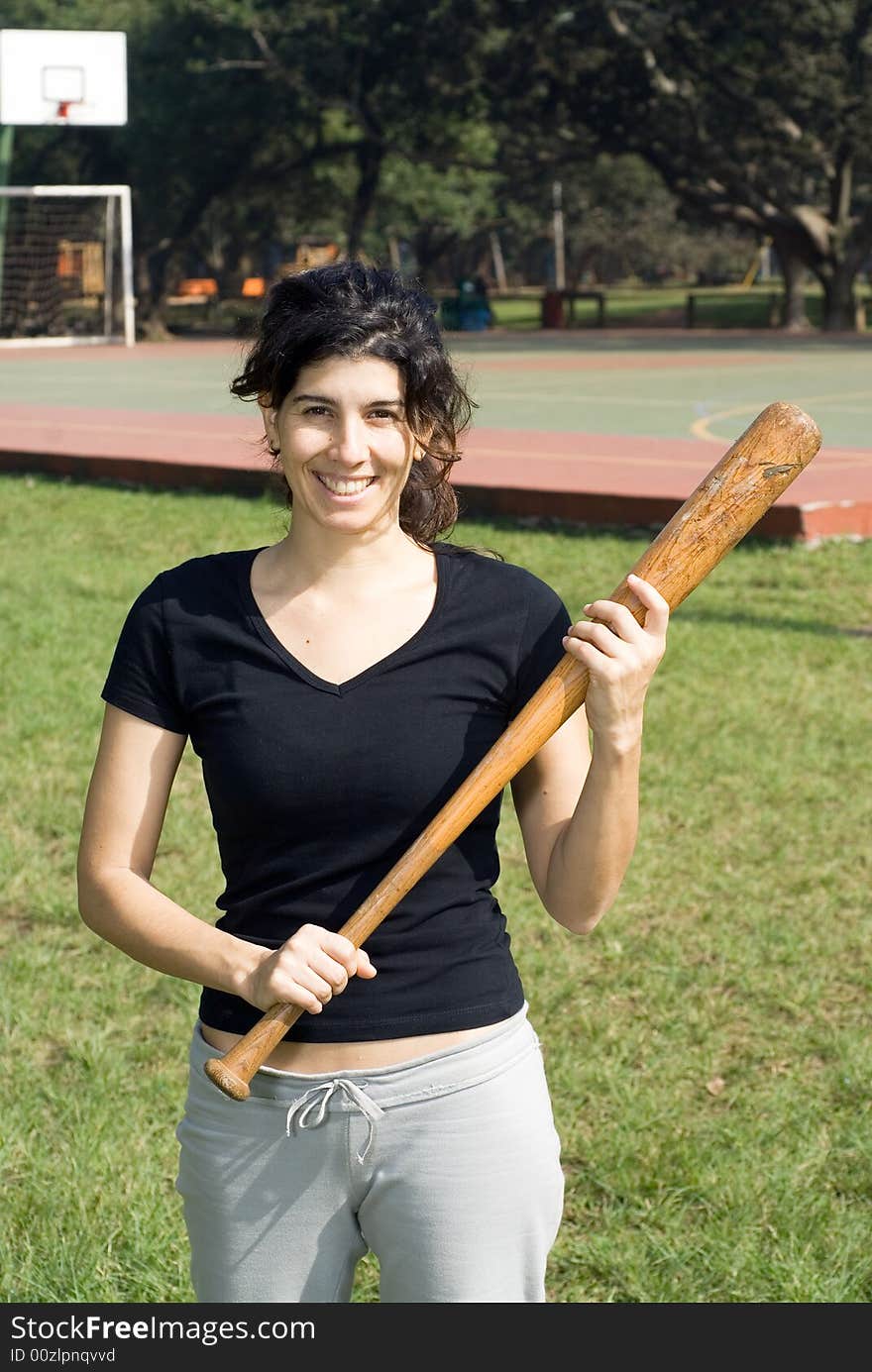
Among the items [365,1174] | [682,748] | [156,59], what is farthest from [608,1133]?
[156,59]

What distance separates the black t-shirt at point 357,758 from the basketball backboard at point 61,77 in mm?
33114

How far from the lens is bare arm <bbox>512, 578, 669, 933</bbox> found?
67.9 inches

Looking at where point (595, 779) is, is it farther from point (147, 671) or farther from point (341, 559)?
point (147, 671)

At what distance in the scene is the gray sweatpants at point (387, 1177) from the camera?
186 centimetres

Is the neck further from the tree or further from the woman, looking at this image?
the tree

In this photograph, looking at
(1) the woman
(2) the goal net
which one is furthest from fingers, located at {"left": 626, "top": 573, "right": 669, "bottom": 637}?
(2) the goal net

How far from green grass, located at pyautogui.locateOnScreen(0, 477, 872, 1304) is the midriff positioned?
0.95m

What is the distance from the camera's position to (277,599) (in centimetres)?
195

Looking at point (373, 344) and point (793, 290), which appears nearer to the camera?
point (373, 344)

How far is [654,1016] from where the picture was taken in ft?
14.0

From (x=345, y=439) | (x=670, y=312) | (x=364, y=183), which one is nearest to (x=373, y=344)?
(x=345, y=439)

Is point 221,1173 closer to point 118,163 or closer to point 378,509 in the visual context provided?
point 378,509

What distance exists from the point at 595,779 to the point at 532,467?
10.7 metres

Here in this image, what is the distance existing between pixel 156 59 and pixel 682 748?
3899cm
